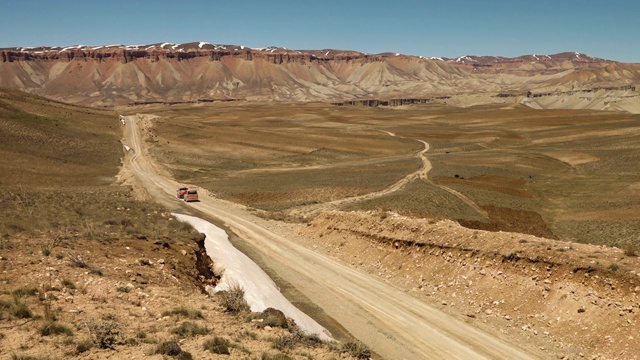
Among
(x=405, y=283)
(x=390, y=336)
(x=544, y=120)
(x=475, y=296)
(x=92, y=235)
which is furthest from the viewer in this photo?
(x=544, y=120)

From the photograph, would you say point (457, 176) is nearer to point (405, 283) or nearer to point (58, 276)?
point (405, 283)

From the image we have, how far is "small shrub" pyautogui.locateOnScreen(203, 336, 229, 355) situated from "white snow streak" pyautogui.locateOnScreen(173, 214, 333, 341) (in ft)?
11.6

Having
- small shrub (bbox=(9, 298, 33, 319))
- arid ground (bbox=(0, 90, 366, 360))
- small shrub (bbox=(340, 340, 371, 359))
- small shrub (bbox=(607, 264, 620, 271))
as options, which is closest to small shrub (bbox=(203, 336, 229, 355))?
arid ground (bbox=(0, 90, 366, 360))

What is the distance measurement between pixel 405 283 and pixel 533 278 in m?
6.47

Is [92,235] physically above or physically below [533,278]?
above

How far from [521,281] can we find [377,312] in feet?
22.6

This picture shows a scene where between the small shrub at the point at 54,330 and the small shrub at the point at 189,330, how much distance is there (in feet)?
8.56

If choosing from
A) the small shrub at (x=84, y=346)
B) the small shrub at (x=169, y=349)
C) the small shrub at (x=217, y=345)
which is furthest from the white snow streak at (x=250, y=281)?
the small shrub at (x=84, y=346)

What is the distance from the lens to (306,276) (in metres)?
25.2

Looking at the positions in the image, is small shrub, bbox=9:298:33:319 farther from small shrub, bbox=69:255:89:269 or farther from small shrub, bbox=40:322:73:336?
small shrub, bbox=69:255:89:269

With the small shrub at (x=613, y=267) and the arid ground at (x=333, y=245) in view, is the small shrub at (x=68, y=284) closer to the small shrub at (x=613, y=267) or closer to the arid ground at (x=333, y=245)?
the arid ground at (x=333, y=245)

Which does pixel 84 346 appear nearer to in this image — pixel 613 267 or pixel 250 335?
pixel 250 335

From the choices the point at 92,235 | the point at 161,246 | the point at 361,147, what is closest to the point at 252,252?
the point at 161,246

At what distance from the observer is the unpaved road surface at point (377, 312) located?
17.0 m
